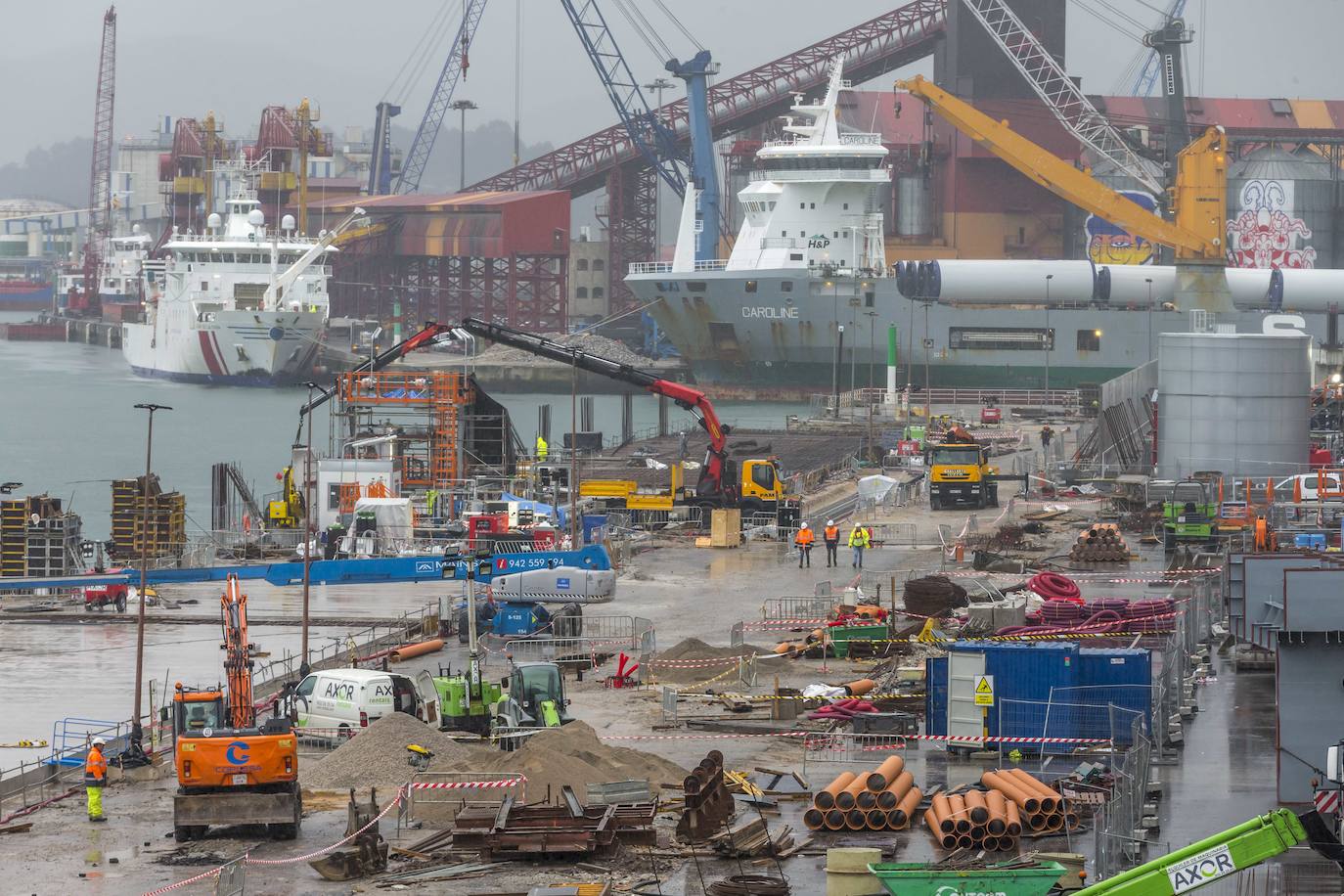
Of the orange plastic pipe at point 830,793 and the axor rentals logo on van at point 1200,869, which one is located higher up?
the axor rentals logo on van at point 1200,869

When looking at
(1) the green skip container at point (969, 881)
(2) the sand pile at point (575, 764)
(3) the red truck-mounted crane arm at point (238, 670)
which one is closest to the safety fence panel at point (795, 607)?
(3) the red truck-mounted crane arm at point (238, 670)

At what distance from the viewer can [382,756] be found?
19.3m

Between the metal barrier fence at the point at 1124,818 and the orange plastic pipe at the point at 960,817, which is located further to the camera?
the orange plastic pipe at the point at 960,817

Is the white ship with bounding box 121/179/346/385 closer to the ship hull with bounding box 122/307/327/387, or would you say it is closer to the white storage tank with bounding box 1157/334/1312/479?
the ship hull with bounding box 122/307/327/387

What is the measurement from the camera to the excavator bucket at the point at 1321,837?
13.2 m

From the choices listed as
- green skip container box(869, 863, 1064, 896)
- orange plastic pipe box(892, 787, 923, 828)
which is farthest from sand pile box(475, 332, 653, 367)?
green skip container box(869, 863, 1064, 896)

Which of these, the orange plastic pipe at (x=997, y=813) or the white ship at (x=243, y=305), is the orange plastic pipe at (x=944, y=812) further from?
the white ship at (x=243, y=305)

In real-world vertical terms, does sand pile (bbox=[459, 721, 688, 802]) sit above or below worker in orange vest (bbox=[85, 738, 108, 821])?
above

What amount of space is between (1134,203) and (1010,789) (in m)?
82.4

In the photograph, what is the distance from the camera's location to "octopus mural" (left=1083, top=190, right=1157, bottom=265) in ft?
358

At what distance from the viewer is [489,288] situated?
126 m

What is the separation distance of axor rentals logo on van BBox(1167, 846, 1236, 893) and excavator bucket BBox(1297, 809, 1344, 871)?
168 cm

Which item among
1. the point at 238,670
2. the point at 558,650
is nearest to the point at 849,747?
the point at 238,670

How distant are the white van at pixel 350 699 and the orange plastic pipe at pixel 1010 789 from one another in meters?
7.05
